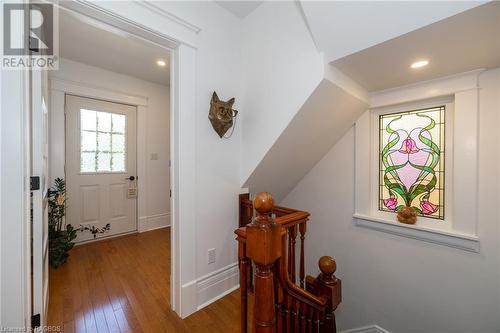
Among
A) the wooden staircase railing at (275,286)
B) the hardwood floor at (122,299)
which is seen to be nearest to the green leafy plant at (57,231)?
the hardwood floor at (122,299)

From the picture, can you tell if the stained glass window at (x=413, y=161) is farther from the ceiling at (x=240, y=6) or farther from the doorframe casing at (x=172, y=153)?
the doorframe casing at (x=172, y=153)

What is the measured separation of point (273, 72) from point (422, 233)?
1.97 metres

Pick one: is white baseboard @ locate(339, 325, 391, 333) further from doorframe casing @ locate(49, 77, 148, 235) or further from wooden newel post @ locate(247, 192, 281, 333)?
doorframe casing @ locate(49, 77, 148, 235)

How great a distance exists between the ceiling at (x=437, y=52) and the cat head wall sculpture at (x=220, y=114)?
0.95 metres

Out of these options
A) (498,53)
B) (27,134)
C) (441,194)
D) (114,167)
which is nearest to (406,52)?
(498,53)

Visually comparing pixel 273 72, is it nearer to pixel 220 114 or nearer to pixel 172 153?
pixel 220 114

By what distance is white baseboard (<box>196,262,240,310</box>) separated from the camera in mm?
1828

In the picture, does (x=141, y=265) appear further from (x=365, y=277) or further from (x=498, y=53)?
(x=498, y=53)

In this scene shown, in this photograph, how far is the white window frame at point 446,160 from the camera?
5.36ft

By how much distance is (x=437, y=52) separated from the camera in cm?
136

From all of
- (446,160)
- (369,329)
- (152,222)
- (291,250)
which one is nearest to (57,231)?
(152,222)

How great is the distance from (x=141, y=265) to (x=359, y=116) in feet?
9.94

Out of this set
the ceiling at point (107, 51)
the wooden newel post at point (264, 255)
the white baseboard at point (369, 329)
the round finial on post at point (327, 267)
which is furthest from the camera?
the ceiling at point (107, 51)

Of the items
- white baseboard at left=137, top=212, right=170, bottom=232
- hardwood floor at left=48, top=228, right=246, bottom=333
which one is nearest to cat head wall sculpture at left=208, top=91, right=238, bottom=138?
hardwood floor at left=48, top=228, right=246, bottom=333
